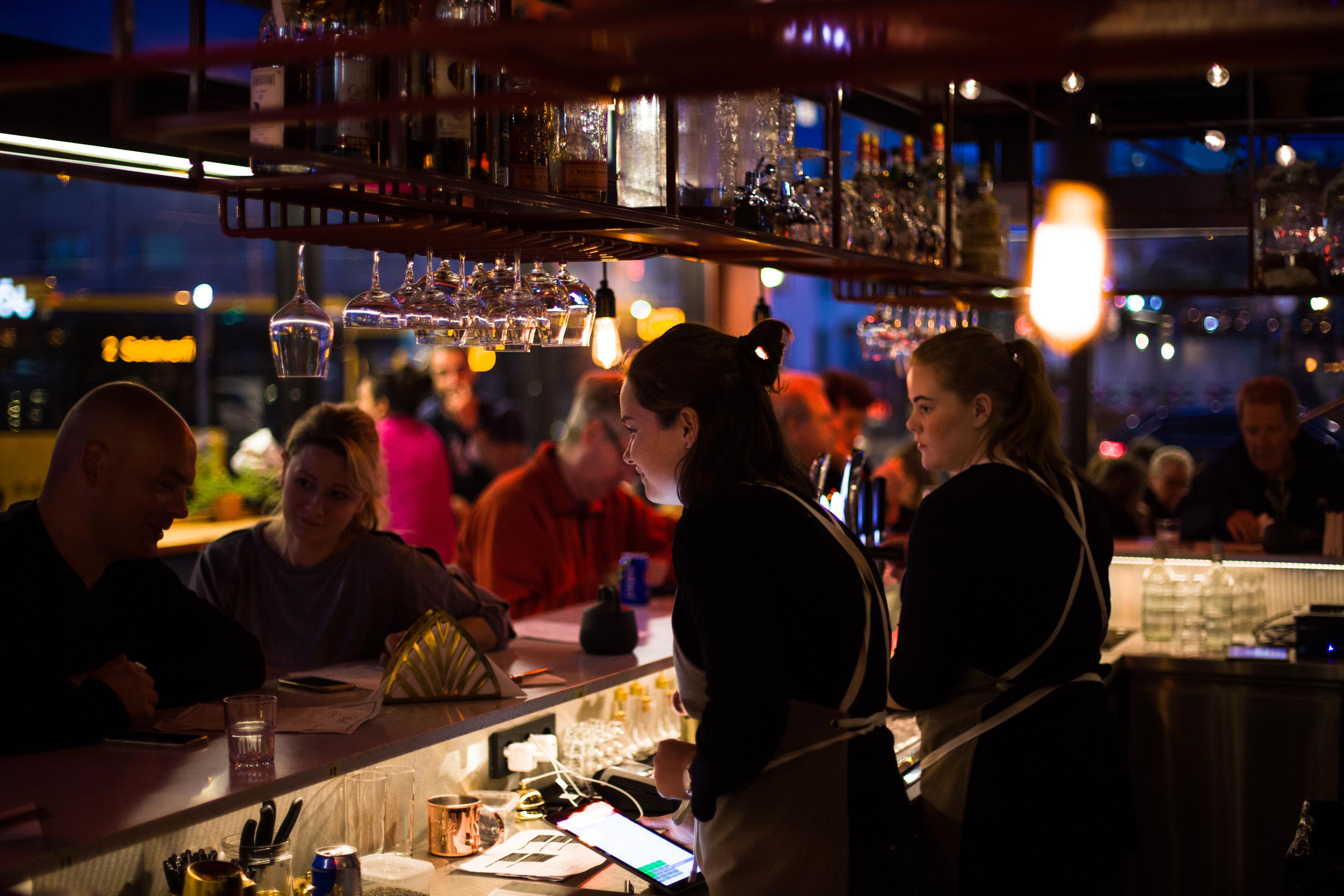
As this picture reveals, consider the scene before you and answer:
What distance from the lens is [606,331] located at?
9.78 feet

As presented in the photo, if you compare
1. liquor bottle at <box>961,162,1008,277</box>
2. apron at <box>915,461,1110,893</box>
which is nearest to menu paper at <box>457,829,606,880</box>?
apron at <box>915,461,1110,893</box>

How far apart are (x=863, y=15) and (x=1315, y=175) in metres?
4.85

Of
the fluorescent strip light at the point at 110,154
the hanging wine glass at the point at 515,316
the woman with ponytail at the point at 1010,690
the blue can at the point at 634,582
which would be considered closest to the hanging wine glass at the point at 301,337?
the hanging wine glass at the point at 515,316

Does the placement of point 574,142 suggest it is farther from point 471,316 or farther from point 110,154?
point 110,154

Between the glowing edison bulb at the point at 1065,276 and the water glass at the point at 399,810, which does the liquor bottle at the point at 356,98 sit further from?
Answer: the glowing edison bulb at the point at 1065,276

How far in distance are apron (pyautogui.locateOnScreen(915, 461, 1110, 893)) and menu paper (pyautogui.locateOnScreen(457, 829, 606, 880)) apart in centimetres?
71

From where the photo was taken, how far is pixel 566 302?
97.8 inches

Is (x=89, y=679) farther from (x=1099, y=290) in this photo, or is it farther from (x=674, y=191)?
(x=1099, y=290)

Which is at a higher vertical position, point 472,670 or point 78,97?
point 78,97

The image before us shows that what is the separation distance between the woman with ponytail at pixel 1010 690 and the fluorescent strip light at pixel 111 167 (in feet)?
5.38


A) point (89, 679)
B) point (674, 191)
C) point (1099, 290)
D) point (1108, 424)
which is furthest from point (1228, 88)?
point (89, 679)

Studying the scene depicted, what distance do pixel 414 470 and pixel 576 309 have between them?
350cm

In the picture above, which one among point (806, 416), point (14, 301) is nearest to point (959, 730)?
point (806, 416)

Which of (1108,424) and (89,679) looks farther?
(1108,424)
